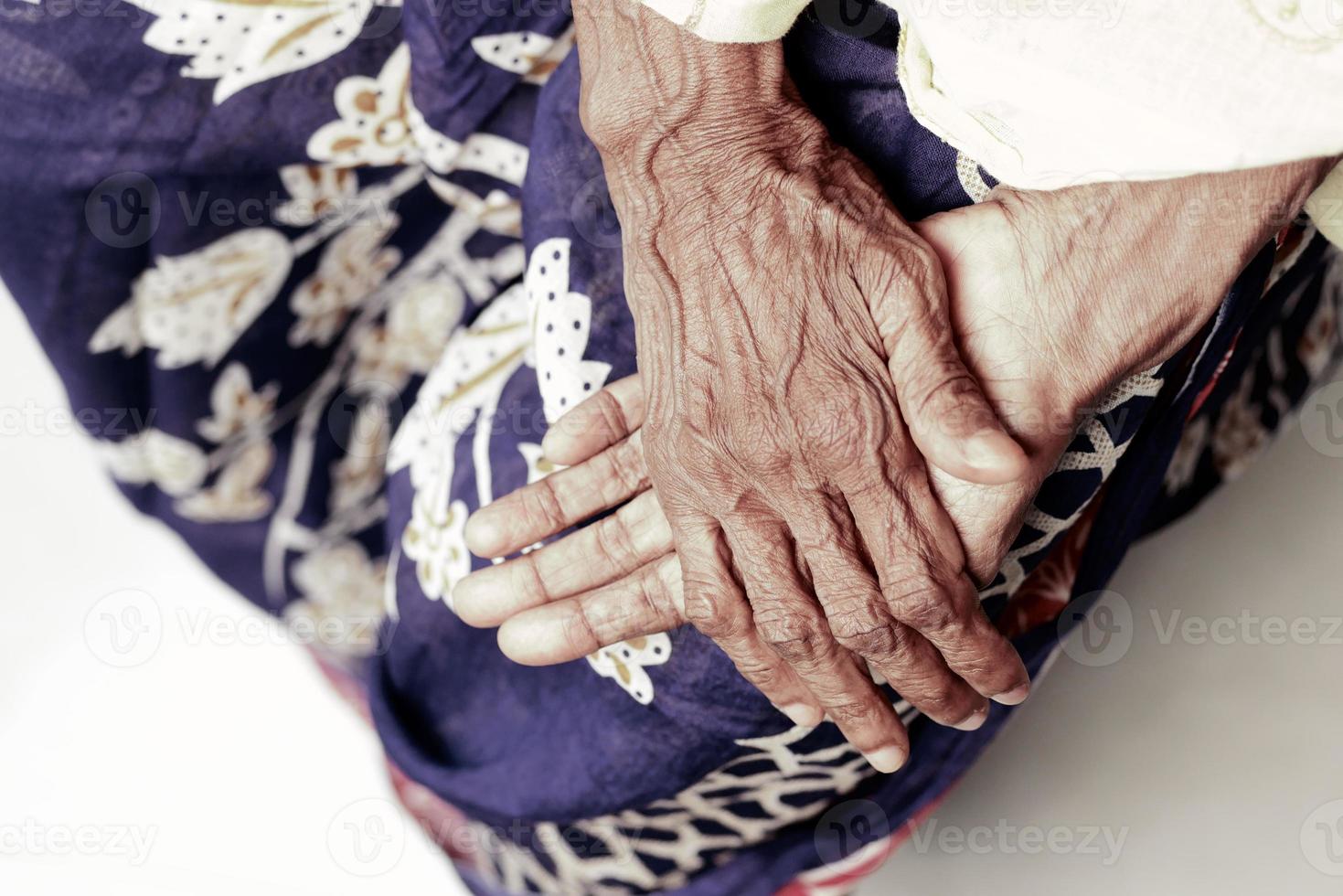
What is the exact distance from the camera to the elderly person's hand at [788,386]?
1.62 ft

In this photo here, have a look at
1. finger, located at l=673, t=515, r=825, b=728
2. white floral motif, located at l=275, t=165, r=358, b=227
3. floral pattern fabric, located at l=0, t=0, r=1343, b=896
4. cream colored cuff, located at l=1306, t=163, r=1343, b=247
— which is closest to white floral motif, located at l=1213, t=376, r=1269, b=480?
floral pattern fabric, located at l=0, t=0, r=1343, b=896

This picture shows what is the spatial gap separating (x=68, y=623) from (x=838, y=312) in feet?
3.26

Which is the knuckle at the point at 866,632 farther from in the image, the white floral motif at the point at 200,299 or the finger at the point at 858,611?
the white floral motif at the point at 200,299

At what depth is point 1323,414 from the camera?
37.5 inches

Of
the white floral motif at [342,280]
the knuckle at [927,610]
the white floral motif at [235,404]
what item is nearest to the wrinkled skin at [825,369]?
the knuckle at [927,610]

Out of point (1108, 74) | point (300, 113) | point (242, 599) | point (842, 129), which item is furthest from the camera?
point (242, 599)

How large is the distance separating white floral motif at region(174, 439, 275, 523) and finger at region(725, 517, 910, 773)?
0.52m

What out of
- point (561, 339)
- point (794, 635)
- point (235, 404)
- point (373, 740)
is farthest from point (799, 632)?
point (373, 740)

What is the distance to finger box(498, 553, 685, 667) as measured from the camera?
59cm

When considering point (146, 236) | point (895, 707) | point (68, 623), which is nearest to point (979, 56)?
point (895, 707)

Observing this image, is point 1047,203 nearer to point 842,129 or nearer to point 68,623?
point 842,129

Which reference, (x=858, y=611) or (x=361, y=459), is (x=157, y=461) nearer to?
(x=361, y=459)

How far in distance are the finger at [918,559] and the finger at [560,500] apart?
16 cm

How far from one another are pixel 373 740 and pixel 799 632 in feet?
2.37
